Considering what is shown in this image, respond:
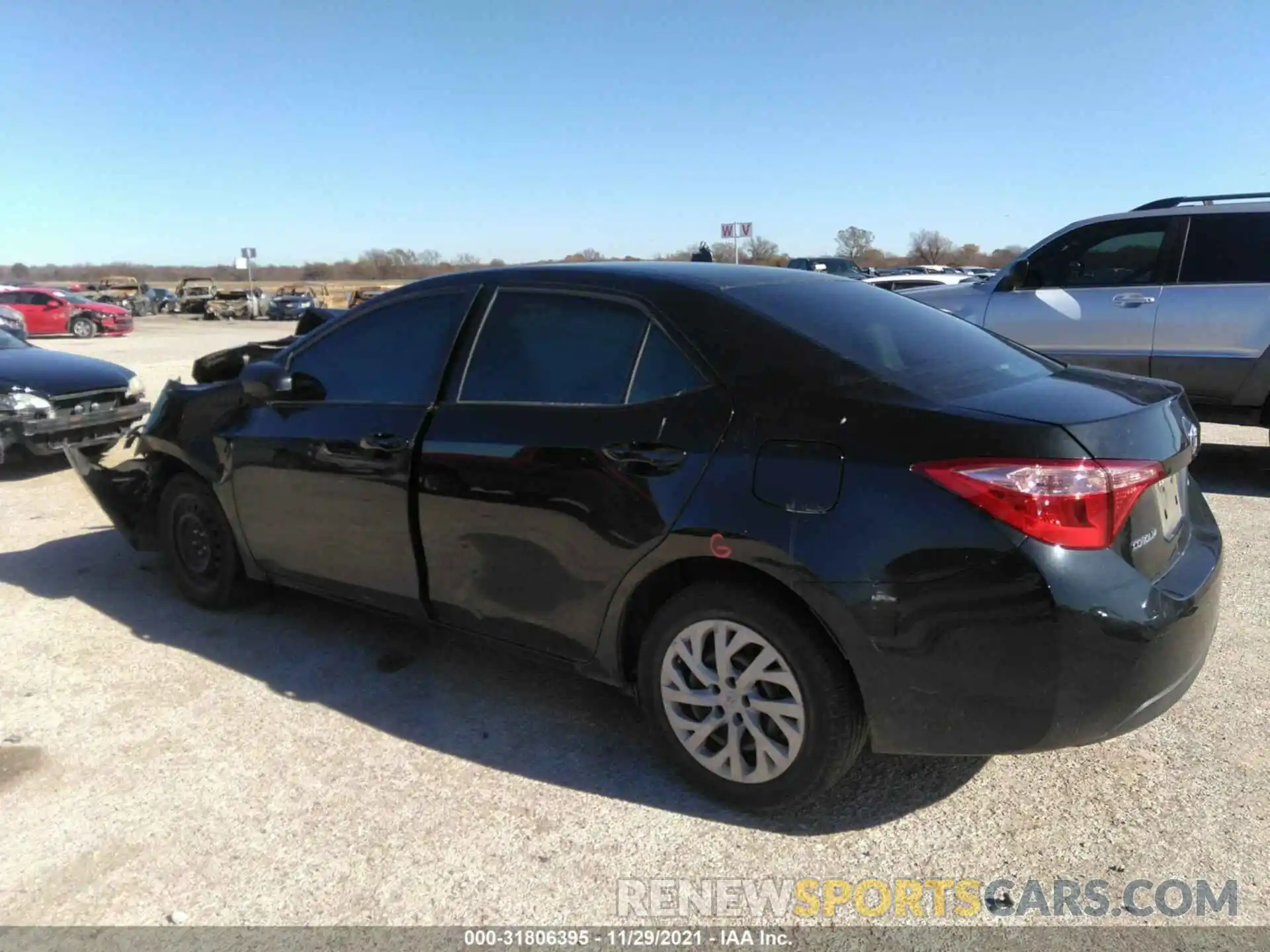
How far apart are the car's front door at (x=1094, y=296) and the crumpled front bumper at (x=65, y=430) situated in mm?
7578

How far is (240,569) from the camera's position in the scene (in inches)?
175

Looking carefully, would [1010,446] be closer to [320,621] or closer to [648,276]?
[648,276]

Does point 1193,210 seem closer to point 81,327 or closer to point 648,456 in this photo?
point 648,456

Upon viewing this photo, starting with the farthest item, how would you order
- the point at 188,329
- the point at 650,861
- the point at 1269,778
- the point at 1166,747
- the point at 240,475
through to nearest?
the point at 188,329 < the point at 240,475 < the point at 1166,747 < the point at 1269,778 < the point at 650,861

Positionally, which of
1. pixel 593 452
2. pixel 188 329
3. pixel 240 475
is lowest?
pixel 188 329

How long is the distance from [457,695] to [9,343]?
815 centimetres

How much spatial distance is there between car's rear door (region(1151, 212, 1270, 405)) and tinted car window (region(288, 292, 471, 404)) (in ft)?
18.3

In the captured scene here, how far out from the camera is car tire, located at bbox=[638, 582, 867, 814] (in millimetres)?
2586

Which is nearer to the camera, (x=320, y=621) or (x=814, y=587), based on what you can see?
(x=814, y=587)

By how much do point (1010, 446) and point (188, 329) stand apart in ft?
119

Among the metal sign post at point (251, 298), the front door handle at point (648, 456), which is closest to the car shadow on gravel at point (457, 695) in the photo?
the front door handle at point (648, 456)

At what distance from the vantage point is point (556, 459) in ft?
10.00

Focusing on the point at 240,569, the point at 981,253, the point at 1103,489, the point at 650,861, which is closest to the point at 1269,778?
the point at 1103,489

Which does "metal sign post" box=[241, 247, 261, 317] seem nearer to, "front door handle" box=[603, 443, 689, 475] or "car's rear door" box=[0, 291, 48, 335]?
"car's rear door" box=[0, 291, 48, 335]
